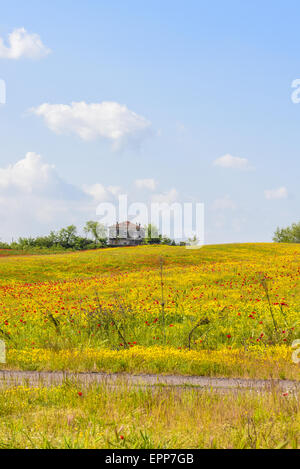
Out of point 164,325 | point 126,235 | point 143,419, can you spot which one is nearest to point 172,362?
point 164,325

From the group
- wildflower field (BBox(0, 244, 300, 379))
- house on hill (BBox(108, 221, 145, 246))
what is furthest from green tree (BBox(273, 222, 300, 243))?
wildflower field (BBox(0, 244, 300, 379))

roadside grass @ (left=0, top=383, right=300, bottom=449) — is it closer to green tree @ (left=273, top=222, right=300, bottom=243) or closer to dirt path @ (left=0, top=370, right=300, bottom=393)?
dirt path @ (left=0, top=370, right=300, bottom=393)

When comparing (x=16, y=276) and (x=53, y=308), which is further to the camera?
(x=16, y=276)

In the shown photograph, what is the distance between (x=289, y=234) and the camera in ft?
394

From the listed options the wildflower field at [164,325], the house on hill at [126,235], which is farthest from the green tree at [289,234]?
the wildflower field at [164,325]

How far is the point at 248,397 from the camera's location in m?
6.43

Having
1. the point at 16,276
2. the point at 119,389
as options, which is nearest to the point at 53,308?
the point at 119,389

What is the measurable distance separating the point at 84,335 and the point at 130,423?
8074 millimetres

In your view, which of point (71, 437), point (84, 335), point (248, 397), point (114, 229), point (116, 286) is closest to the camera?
point (71, 437)

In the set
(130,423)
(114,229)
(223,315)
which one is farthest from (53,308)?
(114,229)

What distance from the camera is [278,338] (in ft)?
39.2
